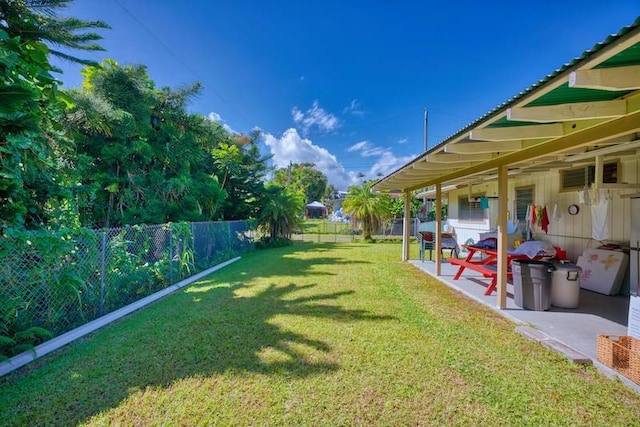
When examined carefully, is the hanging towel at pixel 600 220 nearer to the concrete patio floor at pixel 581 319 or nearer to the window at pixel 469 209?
the concrete patio floor at pixel 581 319

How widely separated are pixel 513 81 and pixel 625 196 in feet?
32.4

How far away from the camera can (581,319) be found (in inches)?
159

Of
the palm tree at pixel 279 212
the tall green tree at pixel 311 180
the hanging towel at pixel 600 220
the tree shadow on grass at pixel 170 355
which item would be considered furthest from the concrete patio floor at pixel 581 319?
the tall green tree at pixel 311 180

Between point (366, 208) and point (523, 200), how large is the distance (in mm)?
8015

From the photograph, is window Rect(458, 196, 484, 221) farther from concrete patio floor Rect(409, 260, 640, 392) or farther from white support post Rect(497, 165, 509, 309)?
white support post Rect(497, 165, 509, 309)

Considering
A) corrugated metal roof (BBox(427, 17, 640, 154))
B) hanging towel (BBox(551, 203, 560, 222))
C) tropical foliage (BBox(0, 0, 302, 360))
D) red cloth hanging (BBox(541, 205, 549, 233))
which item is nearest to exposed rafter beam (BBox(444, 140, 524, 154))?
corrugated metal roof (BBox(427, 17, 640, 154))

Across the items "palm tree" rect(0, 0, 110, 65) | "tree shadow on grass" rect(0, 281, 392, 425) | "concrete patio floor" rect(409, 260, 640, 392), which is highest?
"palm tree" rect(0, 0, 110, 65)

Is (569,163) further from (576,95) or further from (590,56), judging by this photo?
(590,56)

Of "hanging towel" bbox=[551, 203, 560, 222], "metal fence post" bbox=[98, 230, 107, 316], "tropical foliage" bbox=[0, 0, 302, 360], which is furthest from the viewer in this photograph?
"hanging towel" bbox=[551, 203, 560, 222]

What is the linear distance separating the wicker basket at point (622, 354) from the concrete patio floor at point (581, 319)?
0.19ft

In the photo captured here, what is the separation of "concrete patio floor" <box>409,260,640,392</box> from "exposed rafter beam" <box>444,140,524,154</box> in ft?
7.97

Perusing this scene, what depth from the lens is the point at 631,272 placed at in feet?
16.0

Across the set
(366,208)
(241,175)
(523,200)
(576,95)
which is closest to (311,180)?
(366,208)

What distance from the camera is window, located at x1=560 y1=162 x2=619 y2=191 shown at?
5.42m
